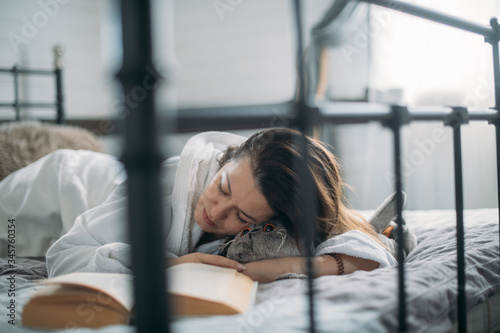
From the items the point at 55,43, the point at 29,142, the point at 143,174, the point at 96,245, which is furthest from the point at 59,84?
the point at 143,174

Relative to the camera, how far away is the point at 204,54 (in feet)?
9.61

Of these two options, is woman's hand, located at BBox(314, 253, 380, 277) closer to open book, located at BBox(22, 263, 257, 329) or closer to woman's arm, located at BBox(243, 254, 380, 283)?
woman's arm, located at BBox(243, 254, 380, 283)

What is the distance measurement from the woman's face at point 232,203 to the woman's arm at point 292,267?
11 cm

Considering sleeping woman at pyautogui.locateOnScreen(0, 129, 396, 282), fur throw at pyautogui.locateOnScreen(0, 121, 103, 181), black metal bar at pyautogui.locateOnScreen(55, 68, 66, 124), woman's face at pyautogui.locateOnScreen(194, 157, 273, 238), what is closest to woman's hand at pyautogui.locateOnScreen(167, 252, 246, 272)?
sleeping woman at pyautogui.locateOnScreen(0, 129, 396, 282)

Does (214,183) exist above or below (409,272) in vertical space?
above

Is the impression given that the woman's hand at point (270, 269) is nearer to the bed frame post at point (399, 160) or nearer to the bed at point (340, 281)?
the bed at point (340, 281)

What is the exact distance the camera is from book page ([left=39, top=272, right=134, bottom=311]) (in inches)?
21.2

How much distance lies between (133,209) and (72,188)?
1.04 meters

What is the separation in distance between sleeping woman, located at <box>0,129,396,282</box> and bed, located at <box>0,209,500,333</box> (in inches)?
3.5

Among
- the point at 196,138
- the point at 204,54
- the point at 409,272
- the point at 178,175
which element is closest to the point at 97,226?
the point at 178,175

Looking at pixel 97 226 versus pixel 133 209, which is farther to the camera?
pixel 97 226

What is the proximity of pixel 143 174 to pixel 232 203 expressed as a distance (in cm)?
60

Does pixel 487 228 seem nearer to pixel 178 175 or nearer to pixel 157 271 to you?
pixel 178 175

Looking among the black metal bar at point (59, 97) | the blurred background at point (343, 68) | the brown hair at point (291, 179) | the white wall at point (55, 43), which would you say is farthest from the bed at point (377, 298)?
the white wall at point (55, 43)
